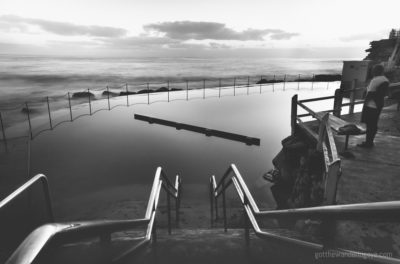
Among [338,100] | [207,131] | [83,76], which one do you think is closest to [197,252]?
[338,100]

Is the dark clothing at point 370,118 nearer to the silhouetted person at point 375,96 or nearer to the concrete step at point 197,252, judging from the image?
the silhouetted person at point 375,96

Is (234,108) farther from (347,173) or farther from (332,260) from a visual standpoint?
(332,260)

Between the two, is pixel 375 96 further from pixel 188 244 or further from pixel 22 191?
pixel 22 191

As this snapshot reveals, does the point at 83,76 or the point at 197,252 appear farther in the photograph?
the point at 83,76

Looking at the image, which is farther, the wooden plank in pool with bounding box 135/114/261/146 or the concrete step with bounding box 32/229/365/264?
the wooden plank in pool with bounding box 135/114/261/146

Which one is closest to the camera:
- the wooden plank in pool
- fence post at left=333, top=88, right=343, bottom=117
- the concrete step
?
the concrete step

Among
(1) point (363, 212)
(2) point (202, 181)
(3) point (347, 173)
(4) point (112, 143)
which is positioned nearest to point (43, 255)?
(1) point (363, 212)

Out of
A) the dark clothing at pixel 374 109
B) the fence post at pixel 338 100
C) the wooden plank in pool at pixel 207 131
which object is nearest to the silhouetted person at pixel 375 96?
the dark clothing at pixel 374 109

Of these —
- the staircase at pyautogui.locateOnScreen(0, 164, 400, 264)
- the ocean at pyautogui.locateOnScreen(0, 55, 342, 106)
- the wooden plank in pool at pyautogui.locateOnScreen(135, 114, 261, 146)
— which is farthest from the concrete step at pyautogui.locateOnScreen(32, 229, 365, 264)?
the ocean at pyautogui.locateOnScreen(0, 55, 342, 106)

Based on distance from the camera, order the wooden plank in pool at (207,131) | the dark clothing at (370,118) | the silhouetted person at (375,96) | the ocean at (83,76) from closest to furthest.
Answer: the silhouetted person at (375,96)
the dark clothing at (370,118)
the wooden plank in pool at (207,131)
the ocean at (83,76)

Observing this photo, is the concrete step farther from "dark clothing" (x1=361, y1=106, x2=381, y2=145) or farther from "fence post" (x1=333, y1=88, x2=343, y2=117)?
"fence post" (x1=333, y1=88, x2=343, y2=117)

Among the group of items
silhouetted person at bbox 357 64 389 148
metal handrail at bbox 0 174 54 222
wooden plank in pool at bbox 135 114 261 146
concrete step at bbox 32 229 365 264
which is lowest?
wooden plank in pool at bbox 135 114 261 146

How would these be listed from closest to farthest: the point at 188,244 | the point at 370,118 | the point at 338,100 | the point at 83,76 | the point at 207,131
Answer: the point at 188,244 < the point at 370,118 < the point at 338,100 < the point at 207,131 < the point at 83,76

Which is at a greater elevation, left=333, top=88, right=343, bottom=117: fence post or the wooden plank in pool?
left=333, top=88, right=343, bottom=117: fence post
